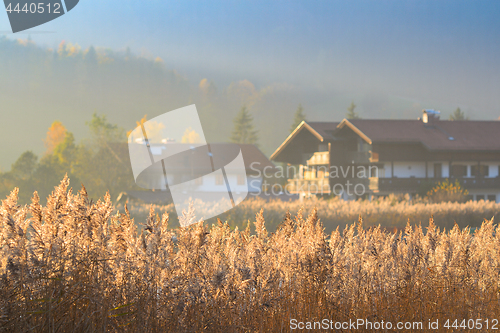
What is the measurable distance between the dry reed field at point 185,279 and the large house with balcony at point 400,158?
2928 cm

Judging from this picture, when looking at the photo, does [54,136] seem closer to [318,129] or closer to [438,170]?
[318,129]

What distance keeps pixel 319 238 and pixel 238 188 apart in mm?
41241

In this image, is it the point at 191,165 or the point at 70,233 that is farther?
the point at 191,165

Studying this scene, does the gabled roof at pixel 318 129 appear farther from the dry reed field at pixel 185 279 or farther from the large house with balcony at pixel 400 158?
the dry reed field at pixel 185 279

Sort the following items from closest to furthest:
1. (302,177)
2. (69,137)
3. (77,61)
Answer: (302,177), (69,137), (77,61)

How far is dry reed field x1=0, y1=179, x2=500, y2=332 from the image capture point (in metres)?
3.00

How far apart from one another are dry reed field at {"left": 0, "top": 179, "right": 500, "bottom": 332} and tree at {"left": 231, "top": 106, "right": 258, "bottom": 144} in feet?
280

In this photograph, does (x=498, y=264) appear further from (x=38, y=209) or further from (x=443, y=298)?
(x=38, y=209)

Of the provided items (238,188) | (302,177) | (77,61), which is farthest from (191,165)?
(77,61)

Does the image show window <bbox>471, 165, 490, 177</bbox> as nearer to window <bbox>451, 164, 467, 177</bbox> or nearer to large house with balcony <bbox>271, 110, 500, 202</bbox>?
large house with balcony <bbox>271, 110, 500, 202</bbox>

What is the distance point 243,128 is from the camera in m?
90.0

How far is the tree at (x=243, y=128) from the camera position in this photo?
292ft

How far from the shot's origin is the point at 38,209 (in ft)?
10.2

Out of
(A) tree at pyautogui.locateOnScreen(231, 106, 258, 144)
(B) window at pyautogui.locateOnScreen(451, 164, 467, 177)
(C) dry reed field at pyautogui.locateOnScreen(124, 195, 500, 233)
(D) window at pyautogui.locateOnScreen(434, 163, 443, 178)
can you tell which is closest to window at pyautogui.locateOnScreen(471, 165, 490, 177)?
(B) window at pyautogui.locateOnScreen(451, 164, 467, 177)
